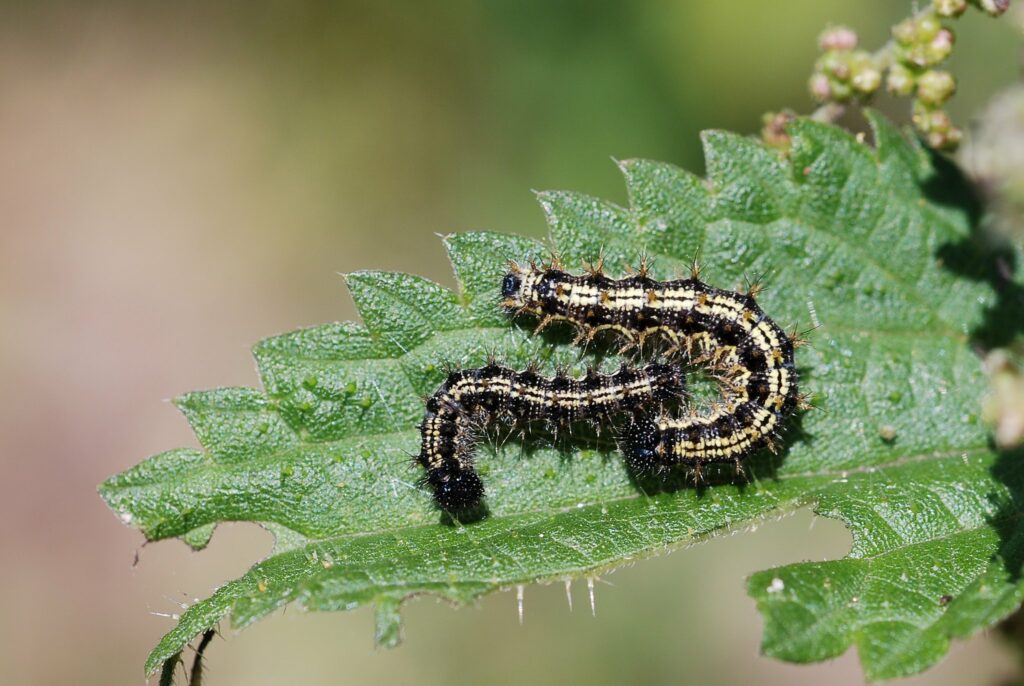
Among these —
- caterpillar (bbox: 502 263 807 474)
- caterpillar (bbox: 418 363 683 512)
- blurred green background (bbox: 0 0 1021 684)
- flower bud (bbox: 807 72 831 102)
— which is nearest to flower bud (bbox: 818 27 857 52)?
flower bud (bbox: 807 72 831 102)

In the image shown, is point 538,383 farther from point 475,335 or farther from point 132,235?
point 132,235

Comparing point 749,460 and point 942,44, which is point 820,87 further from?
point 749,460

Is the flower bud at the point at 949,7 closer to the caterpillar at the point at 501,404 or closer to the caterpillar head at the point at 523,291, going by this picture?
the caterpillar at the point at 501,404

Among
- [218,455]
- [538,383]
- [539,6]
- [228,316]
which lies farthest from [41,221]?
[538,383]

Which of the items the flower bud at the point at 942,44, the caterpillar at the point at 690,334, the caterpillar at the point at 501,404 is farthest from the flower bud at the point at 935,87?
the caterpillar at the point at 501,404

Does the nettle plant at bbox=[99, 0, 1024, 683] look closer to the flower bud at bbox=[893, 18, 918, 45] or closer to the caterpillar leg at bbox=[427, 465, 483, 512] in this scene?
the flower bud at bbox=[893, 18, 918, 45]

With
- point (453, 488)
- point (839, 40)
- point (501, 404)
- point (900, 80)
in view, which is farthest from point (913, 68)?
point (453, 488)
